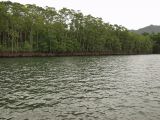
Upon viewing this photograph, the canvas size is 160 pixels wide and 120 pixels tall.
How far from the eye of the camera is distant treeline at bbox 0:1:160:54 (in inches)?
3856

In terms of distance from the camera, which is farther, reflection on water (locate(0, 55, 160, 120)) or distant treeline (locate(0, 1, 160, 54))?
distant treeline (locate(0, 1, 160, 54))

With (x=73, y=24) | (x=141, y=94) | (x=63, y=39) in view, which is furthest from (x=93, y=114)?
(x=73, y=24)

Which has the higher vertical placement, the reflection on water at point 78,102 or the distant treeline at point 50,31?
the distant treeline at point 50,31

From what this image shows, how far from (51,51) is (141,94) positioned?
291 ft

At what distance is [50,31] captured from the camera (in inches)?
4446

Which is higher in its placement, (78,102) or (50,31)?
(50,31)

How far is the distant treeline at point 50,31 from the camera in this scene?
97.9m

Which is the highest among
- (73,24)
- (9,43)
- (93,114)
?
(73,24)

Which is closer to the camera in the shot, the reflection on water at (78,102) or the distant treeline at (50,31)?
the reflection on water at (78,102)

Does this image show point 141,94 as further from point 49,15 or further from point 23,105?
point 49,15

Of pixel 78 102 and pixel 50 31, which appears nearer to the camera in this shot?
pixel 78 102

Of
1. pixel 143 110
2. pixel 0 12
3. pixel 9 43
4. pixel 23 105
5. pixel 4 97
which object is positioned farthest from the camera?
pixel 9 43

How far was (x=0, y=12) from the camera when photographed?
3661 inches

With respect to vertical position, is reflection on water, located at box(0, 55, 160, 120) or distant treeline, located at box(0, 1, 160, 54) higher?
distant treeline, located at box(0, 1, 160, 54)
